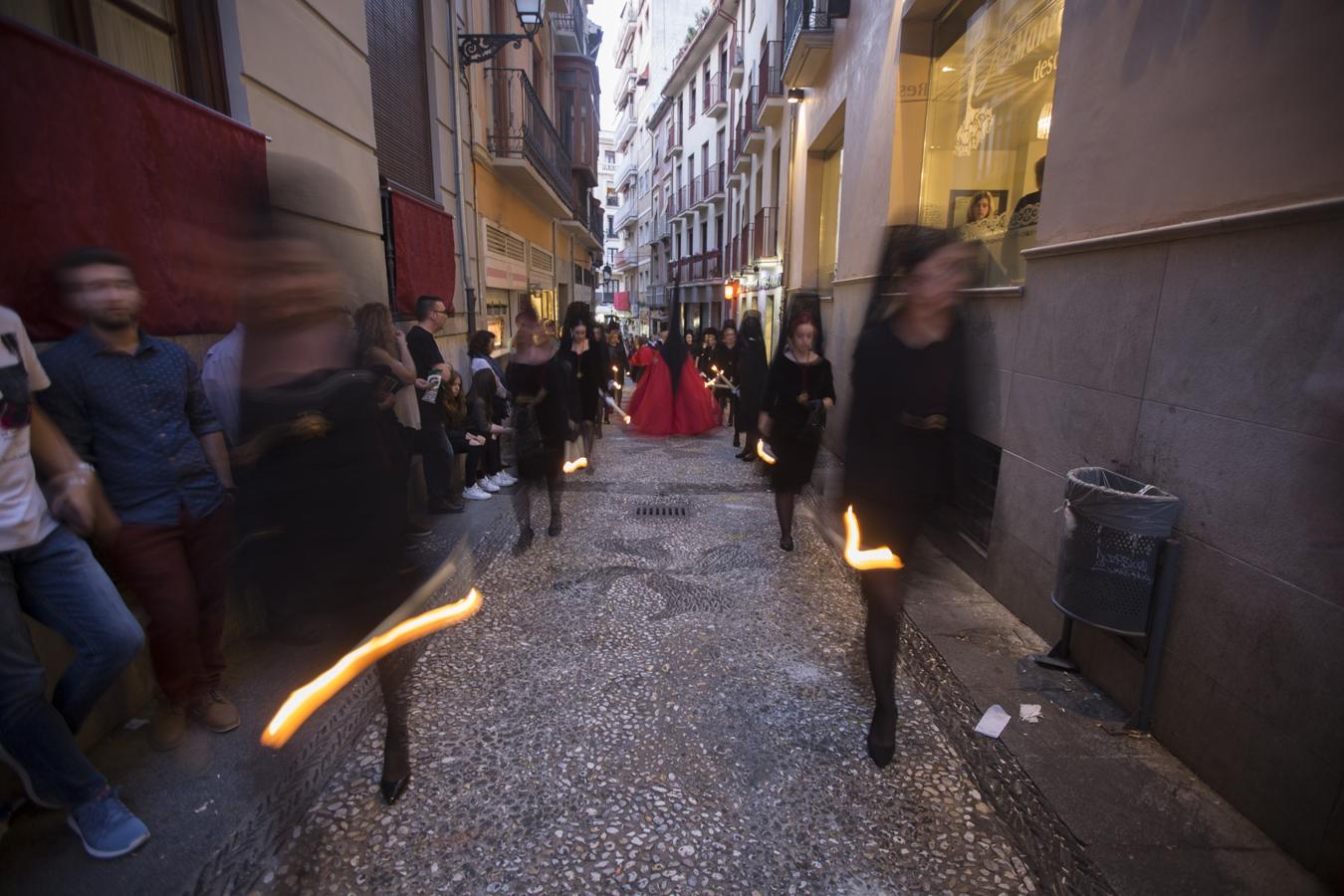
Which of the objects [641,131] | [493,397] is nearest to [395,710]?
[493,397]

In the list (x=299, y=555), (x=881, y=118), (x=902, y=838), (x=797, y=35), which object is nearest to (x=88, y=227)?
(x=299, y=555)

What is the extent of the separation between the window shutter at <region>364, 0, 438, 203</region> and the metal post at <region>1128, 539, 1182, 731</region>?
6958mm

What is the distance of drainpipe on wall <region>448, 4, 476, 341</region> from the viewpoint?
8586mm

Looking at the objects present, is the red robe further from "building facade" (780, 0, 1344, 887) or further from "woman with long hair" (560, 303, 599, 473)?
"building facade" (780, 0, 1344, 887)

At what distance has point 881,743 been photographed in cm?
277

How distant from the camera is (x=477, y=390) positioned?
6500 mm

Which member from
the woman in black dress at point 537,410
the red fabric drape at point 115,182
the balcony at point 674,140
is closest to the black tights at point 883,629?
the red fabric drape at point 115,182

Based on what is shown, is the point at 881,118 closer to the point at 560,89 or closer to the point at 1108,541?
the point at 1108,541

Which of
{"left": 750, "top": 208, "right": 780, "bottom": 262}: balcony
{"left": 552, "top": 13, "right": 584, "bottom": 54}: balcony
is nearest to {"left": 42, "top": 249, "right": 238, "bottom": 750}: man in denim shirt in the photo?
{"left": 750, "top": 208, "right": 780, "bottom": 262}: balcony

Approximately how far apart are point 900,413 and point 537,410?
3459mm

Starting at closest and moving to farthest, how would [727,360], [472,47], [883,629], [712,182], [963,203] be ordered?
[883,629], [963,203], [472,47], [727,360], [712,182]

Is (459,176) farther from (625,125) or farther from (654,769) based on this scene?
(625,125)

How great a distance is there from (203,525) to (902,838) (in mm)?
3004

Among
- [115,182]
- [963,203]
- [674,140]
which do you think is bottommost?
[115,182]
